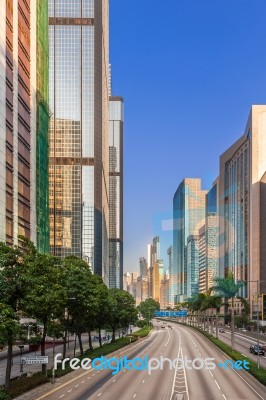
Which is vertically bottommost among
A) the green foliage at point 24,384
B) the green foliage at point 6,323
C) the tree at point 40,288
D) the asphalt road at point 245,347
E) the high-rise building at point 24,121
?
the asphalt road at point 245,347

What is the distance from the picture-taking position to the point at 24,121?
108 metres

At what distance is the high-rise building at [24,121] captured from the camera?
93.5m

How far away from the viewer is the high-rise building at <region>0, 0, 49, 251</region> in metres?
93.5

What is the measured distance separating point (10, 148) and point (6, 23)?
1959cm

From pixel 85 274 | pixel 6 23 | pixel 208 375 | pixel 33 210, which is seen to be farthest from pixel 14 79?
pixel 208 375

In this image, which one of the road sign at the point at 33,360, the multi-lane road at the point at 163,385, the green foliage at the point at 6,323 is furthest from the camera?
the road sign at the point at 33,360

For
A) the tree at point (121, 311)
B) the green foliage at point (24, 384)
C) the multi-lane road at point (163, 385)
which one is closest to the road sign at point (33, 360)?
the green foliage at point (24, 384)

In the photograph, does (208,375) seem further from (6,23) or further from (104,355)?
(6,23)

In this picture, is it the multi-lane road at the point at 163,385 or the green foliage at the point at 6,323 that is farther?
the multi-lane road at the point at 163,385

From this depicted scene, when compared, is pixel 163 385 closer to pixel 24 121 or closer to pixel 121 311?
pixel 121 311

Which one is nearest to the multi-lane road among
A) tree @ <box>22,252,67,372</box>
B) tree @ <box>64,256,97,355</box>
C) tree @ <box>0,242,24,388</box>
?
tree @ <box>22,252,67,372</box>

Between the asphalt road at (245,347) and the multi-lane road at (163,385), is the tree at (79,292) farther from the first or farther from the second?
the asphalt road at (245,347)

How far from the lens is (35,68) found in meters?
116

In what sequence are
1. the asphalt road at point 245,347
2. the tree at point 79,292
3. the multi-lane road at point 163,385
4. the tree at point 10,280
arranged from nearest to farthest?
the tree at point 10,280 → the multi-lane road at point 163,385 → the tree at point 79,292 → the asphalt road at point 245,347
